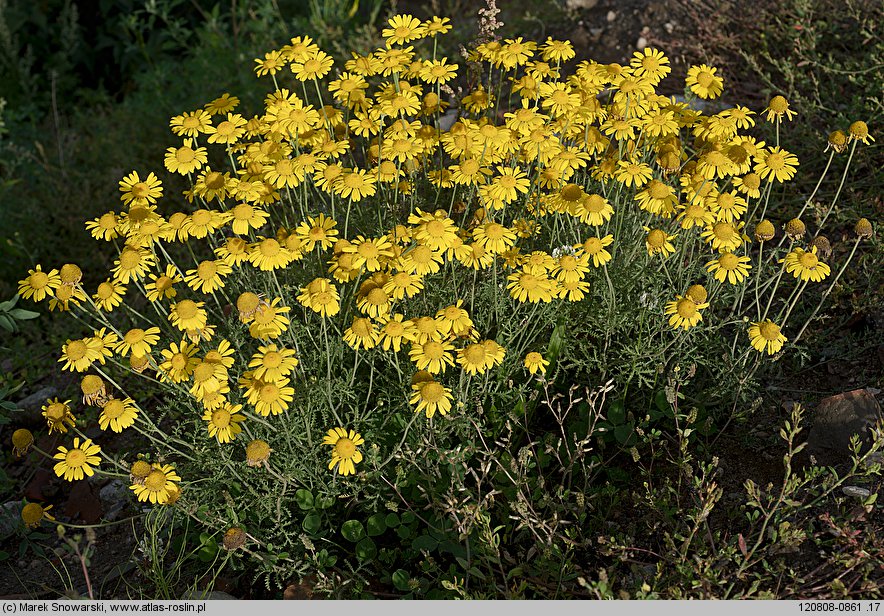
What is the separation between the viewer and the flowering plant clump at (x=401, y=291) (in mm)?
2686

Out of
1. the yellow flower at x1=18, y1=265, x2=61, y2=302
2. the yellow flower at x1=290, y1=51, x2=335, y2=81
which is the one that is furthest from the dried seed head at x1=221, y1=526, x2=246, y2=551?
the yellow flower at x1=290, y1=51, x2=335, y2=81

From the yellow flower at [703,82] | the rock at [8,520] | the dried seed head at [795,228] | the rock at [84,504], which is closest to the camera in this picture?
the dried seed head at [795,228]

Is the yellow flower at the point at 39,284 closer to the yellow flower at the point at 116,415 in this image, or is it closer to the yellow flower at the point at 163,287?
the yellow flower at the point at 163,287

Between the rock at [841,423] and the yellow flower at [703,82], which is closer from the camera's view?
the rock at [841,423]

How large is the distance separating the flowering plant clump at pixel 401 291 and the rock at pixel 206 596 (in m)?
0.20

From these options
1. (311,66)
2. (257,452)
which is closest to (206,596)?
(257,452)

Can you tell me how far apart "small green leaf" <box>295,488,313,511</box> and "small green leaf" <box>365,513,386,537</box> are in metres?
0.22

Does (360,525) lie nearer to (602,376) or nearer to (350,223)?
(602,376)

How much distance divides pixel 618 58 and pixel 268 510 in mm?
3731

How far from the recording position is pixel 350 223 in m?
3.71

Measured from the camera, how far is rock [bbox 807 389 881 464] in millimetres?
2912

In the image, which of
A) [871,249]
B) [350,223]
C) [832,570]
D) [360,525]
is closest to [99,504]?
[360,525]

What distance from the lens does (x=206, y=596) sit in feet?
9.21

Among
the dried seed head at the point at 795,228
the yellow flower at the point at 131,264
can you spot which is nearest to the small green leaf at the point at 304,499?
the yellow flower at the point at 131,264
